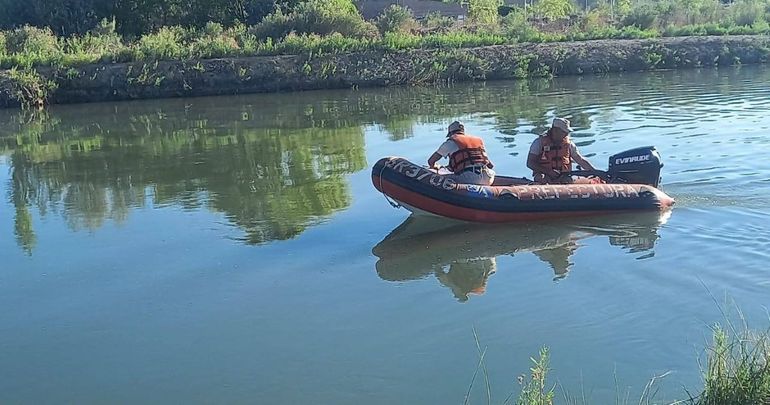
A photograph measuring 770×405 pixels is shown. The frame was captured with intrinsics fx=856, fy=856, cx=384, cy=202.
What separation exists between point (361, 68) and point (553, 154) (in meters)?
18.9

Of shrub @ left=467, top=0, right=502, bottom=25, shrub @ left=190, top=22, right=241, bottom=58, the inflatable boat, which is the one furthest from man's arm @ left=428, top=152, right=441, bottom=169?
shrub @ left=467, top=0, right=502, bottom=25

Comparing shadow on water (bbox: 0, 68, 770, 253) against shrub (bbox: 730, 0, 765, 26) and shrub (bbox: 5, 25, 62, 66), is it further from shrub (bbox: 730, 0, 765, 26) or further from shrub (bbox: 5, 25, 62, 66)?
shrub (bbox: 730, 0, 765, 26)

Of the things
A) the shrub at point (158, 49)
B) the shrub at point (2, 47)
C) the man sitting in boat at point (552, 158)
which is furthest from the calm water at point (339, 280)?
the shrub at point (2, 47)

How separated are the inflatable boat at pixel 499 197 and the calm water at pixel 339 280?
0.61 feet

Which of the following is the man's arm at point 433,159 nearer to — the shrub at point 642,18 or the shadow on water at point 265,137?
the shadow on water at point 265,137

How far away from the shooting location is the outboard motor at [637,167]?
9.48 meters

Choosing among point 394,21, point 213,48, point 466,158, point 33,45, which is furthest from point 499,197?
point 394,21

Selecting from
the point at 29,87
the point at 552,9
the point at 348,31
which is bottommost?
the point at 29,87

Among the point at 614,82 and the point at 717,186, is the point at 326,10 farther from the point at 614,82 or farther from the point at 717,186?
the point at 717,186

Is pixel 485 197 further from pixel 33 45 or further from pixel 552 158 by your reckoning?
pixel 33 45

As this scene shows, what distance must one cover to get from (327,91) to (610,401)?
22.6 meters

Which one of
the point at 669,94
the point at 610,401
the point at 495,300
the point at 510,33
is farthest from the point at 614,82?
the point at 610,401

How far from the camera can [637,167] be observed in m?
9.50

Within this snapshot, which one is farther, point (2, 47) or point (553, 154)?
point (2, 47)
